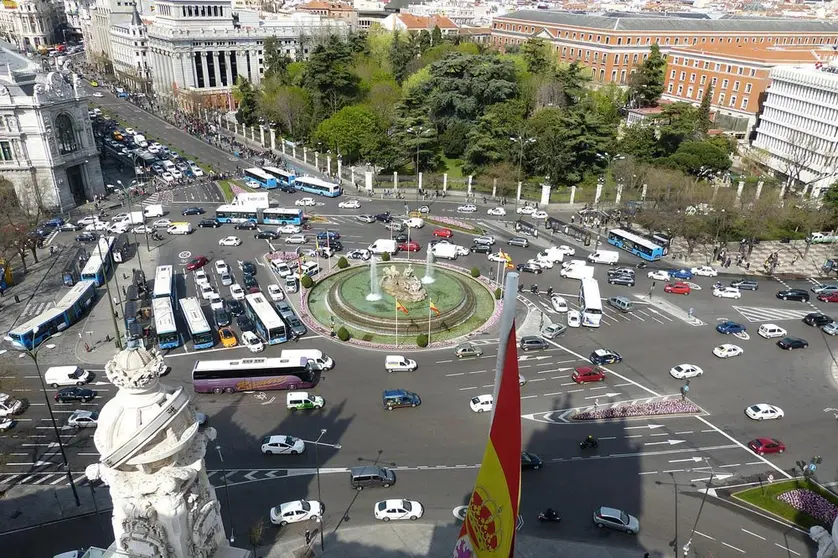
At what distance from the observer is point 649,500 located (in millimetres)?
29531

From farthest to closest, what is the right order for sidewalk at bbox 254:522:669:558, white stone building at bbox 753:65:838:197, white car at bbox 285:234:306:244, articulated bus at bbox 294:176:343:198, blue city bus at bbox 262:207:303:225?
white stone building at bbox 753:65:838:197 < articulated bus at bbox 294:176:343:198 < blue city bus at bbox 262:207:303:225 < white car at bbox 285:234:306:244 < sidewalk at bbox 254:522:669:558

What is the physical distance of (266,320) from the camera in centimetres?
4266

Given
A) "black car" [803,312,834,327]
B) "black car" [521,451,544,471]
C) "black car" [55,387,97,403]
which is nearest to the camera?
"black car" [521,451,544,471]

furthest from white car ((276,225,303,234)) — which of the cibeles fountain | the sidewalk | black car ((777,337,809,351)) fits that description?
the cibeles fountain

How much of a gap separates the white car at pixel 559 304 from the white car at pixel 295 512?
2671cm

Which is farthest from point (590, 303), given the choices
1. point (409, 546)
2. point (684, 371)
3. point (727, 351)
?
point (409, 546)

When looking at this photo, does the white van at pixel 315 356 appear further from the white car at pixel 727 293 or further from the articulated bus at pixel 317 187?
the articulated bus at pixel 317 187

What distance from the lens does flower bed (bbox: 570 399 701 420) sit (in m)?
35.2

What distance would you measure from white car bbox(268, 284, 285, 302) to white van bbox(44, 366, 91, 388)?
48.7 feet

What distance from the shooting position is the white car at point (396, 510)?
2802cm

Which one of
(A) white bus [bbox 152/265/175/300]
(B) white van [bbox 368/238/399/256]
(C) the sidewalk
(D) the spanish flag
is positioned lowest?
(C) the sidewalk

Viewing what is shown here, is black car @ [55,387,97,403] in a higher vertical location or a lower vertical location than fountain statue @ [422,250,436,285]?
lower

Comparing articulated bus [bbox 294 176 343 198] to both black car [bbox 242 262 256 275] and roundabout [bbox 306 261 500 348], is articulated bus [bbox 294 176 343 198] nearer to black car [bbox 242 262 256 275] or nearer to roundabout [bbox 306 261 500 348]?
roundabout [bbox 306 261 500 348]

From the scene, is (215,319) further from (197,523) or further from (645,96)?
(645,96)
